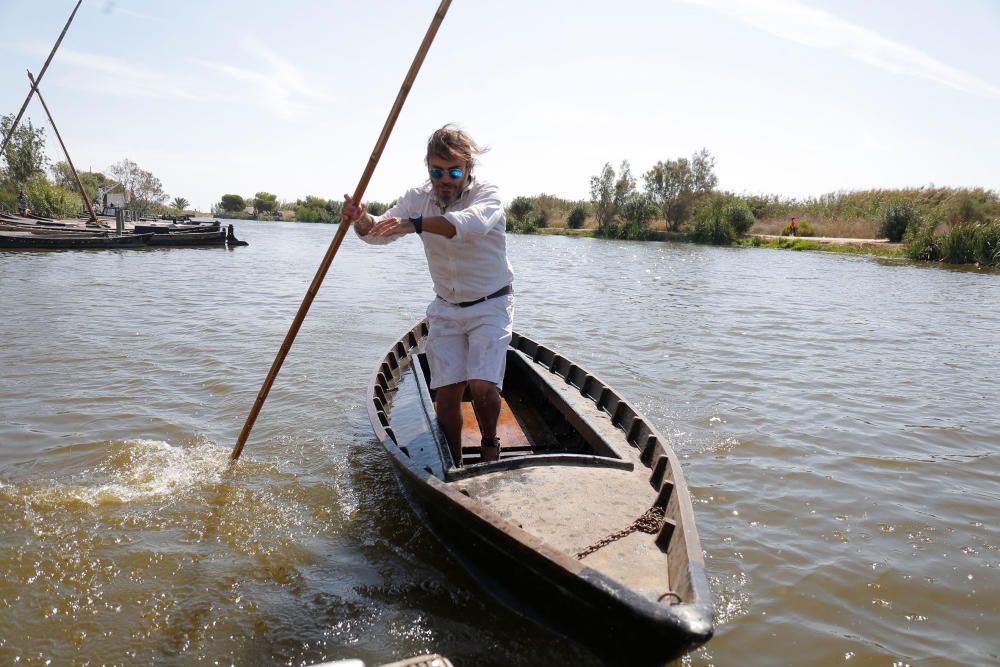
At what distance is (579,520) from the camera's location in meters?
3.30

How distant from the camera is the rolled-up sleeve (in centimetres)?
348

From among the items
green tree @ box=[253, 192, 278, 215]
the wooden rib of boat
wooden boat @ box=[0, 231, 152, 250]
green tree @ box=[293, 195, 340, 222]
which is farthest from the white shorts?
green tree @ box=[253, 192, 278, 215]

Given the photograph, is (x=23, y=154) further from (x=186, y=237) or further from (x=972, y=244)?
(x=972, y=244)

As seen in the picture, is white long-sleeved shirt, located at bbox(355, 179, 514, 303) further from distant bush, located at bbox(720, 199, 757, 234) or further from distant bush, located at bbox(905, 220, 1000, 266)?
distant bush, located at bbox(720, 199, 757, 234)

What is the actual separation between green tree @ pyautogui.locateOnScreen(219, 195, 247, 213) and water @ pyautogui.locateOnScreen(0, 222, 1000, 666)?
9194cm

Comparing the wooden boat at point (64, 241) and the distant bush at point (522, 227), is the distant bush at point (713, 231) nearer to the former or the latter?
the distant bush at point (522, 227)

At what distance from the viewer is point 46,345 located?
8.90 metres

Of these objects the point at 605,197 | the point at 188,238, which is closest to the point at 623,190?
the point at 605,197

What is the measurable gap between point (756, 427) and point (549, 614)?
438cm

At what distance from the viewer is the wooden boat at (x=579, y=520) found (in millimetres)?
2441

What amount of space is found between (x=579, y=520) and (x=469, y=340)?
136 cm

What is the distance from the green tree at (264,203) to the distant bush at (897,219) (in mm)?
82835

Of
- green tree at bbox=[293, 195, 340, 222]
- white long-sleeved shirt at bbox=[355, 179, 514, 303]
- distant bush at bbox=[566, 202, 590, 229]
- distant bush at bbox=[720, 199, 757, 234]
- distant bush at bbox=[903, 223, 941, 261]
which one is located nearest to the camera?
white long-sleeved shirt at bbox=[355, 179, 514, 303]

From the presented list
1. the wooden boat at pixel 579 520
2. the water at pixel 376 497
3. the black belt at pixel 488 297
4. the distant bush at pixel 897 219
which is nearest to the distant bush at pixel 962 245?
the distant bush at pixel 897 219
